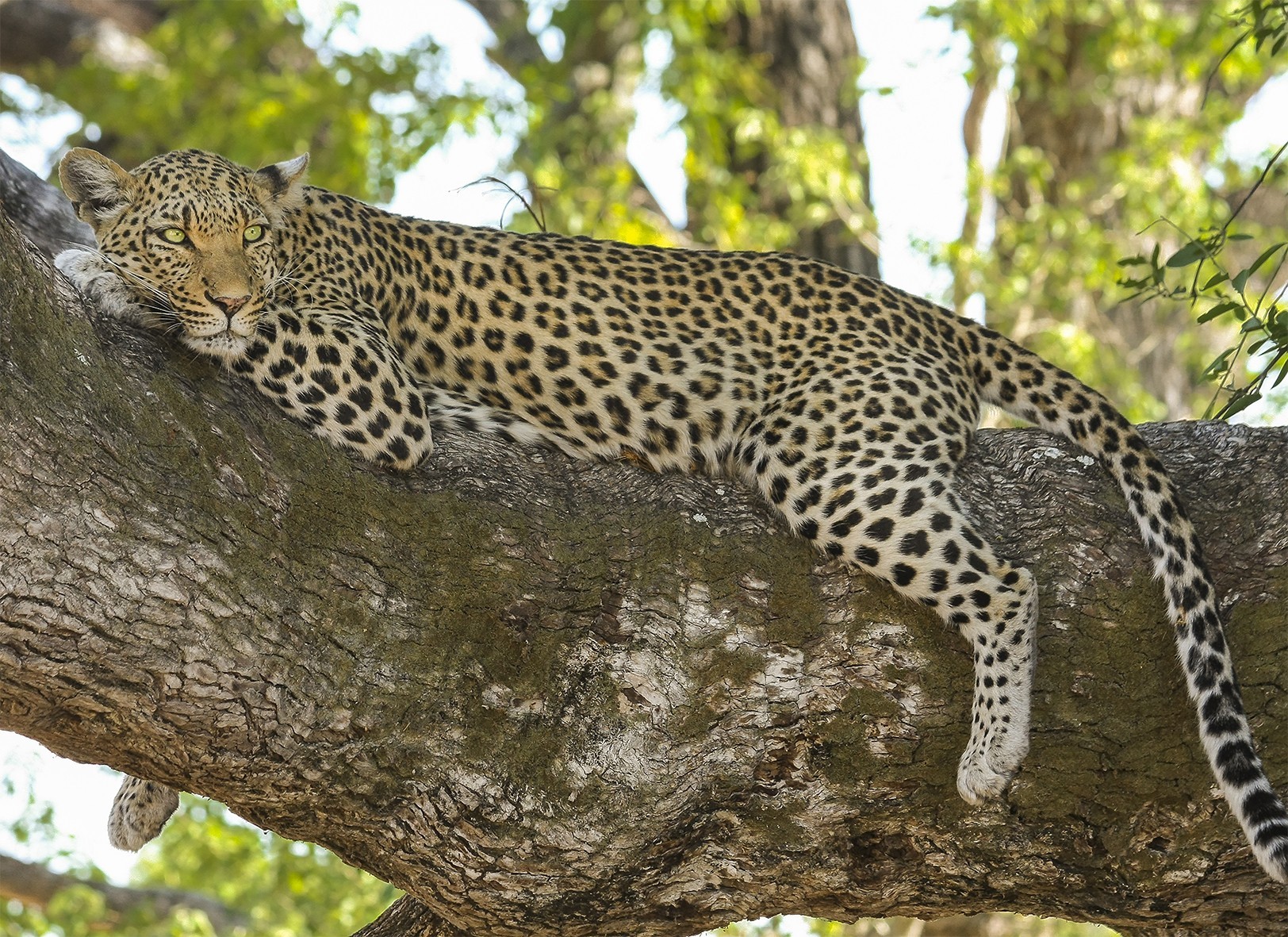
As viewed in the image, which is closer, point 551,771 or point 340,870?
point 551,771

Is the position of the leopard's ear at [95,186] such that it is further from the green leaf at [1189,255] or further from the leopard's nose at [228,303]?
the green leaf at [1189,255]

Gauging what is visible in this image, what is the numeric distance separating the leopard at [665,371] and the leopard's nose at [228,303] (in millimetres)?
11

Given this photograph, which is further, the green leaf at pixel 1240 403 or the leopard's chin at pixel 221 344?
the green leaf at pixel 1240 403

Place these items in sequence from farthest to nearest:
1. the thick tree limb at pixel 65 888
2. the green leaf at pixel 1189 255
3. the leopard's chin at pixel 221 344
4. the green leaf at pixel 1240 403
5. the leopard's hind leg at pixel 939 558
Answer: the thick tree limb at pixel 65 888
the green leaf at pixel 1189 255
the green leaf at pixel 1240 403
the leopard's chin at pixel 221 344
the leopard's hind leg at pixel 939 558

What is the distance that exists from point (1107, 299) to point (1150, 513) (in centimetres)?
963

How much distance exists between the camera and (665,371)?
20.1 feet

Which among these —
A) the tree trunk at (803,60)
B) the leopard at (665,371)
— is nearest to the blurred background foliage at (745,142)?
the tree trunk at (803,60)

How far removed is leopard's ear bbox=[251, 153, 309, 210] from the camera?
19.0 ft

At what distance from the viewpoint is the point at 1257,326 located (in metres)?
5.16

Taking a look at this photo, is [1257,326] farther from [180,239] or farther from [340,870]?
[340,870]

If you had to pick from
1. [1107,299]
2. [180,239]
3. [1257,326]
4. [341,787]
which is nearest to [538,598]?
[341,787]

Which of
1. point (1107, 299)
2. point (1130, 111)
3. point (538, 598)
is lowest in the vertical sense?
point (538, 598)

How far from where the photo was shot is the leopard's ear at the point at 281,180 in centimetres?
579

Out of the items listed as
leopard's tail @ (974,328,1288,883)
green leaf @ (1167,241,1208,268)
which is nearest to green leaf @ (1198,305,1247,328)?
green leaf @ (1167,241,1208,268)
